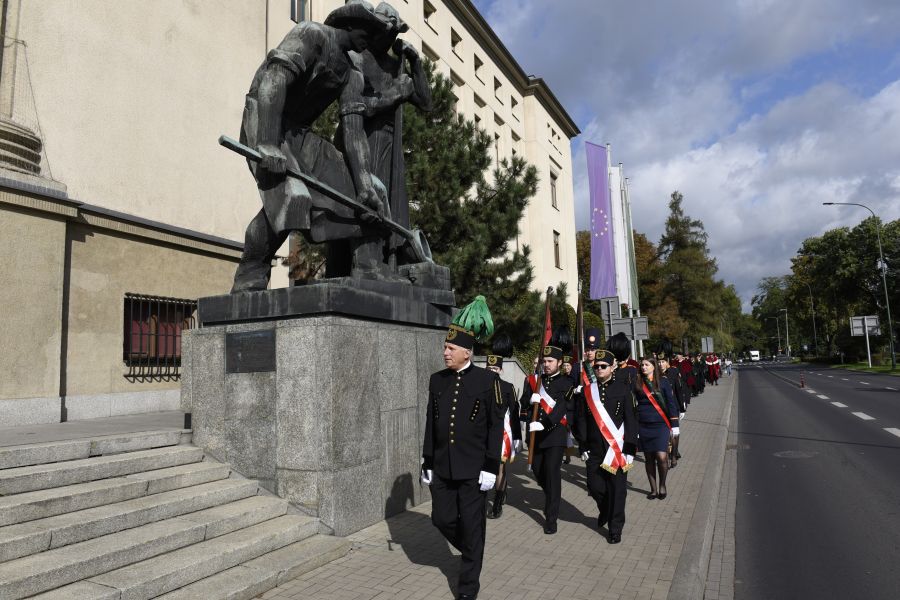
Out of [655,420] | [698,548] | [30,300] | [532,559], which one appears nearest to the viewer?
[532,559]

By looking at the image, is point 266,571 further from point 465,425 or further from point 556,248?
point 556,248

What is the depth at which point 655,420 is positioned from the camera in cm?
766

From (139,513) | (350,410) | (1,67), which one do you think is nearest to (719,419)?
(350,410)

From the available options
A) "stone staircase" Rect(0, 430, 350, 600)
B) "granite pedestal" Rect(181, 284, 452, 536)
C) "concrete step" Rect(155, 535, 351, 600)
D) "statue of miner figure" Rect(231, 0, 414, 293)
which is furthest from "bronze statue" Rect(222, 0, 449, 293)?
"concrete step" Rect(155, 535, 351, 600)

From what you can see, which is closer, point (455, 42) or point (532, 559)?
point (532, 559)

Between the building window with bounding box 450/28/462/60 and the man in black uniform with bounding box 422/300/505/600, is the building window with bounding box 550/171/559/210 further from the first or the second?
the man in black uniform with bounding box 422/300/505/600

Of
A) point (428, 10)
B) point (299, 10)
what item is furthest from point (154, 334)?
point (428, 10)

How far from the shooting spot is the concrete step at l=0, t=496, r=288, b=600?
3.59m

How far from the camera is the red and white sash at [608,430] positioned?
19.2ft

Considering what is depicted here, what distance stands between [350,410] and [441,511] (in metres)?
1.50

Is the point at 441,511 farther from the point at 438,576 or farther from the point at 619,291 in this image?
the point at 619,291

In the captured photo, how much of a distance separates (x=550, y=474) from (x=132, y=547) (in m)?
3.70

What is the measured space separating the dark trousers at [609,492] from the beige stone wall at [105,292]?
7.95 meters

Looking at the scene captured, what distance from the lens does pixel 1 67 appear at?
926 cm
